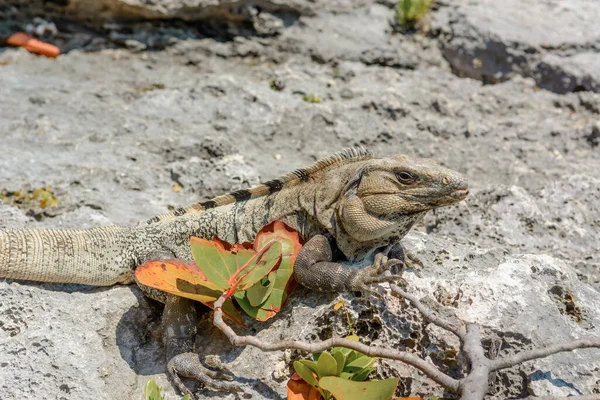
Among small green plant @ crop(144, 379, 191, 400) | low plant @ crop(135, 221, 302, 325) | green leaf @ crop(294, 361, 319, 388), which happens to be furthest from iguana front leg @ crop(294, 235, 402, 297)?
small green plant @ crop(144, 379, 191, 400)

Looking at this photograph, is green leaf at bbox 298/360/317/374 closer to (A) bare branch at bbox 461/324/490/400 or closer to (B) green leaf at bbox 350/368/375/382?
(B) green leaf at bbox 350/368/375/382

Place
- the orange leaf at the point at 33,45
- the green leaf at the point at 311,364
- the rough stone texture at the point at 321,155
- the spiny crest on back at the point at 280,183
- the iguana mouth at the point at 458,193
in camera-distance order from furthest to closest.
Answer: the orange leaf at the point at 33,45 → the spiny crest on back at the point at 280,183 → the iguana mouth at the point at 458,193 → the rough stone texture at the point at 321,155 → the green leaf at the point at 311,364

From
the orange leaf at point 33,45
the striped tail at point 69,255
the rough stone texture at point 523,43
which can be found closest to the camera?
the striped tail at point 69,255

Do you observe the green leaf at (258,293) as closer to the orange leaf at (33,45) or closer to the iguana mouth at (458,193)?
the iguana mouth at (458,193)

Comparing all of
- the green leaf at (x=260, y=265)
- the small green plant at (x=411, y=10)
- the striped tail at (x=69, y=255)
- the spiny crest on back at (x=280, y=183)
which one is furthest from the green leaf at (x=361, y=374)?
the small green plant at (x=411, y=10)

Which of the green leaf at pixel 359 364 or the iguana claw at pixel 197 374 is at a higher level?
the green leaf at pixel 359 364

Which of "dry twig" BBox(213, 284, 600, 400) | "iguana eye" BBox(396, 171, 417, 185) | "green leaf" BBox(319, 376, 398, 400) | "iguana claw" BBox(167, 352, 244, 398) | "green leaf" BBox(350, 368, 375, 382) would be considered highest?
"iguana eye" BBox(396, 171, 417, 185)

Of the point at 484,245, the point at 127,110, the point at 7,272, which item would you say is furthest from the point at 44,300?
the point at 484,245
